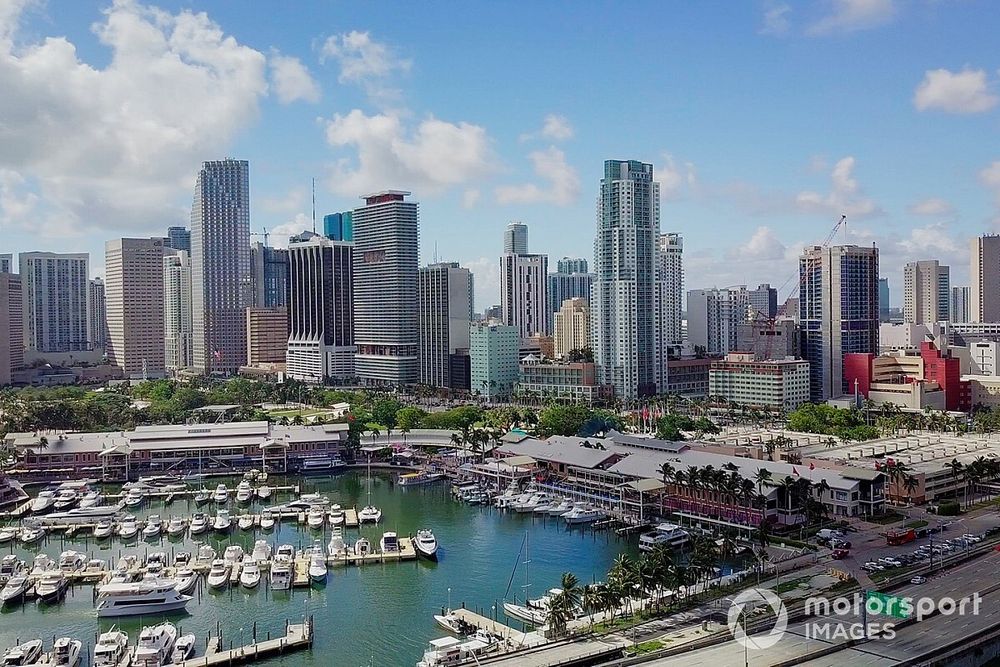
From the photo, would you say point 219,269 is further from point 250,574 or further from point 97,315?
point 250,574

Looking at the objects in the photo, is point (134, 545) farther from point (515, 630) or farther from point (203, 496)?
point (515, 630)

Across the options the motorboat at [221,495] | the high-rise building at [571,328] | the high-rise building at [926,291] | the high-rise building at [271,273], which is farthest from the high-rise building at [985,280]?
the motorboat at [221,495]

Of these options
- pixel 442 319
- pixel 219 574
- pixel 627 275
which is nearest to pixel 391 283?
pixel 442 319

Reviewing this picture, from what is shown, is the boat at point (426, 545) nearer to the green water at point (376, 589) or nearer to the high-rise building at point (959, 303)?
the green water at point (376, 589)

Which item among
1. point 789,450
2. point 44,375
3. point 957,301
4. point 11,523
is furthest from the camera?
point 957,301

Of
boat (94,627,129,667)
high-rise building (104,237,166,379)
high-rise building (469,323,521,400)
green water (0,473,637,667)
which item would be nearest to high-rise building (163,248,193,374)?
high-rise building (104,237,166,379)

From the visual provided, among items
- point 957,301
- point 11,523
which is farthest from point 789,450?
point 957,301

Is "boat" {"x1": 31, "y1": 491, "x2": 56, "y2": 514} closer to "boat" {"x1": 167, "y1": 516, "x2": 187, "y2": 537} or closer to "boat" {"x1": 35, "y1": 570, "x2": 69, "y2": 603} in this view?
"boat" {"x1": 167, "y1": 516, "x2": 187, "y2": 537}
